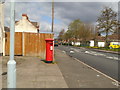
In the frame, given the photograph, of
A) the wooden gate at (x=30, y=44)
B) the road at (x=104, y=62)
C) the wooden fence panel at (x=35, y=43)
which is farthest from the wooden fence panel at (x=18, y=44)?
the road at (x=104, y=62)

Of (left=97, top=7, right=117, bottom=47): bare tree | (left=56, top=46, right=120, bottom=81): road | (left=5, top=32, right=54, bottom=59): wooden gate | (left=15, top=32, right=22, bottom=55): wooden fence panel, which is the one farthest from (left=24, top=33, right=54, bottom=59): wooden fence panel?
(left=97, top=7, right=117, bottom=47): bare tree

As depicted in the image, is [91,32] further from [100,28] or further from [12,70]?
[12,70]

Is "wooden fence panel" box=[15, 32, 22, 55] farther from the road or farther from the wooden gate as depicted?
the road

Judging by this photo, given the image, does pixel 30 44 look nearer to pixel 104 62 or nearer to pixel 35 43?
pixel 35 43

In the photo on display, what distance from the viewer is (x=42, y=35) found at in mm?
12492

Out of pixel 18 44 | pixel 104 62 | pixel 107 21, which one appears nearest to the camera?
pixel 104 62

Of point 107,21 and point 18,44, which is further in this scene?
point 107,21

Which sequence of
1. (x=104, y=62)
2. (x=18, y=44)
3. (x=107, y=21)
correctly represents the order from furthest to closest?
(x=107, y=21) < (x=18, y=44) < (x=104, y=62)

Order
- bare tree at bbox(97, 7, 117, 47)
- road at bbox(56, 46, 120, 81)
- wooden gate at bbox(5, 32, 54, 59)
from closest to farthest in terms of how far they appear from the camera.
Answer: road at bbox(56, 46, 120, 81) < wooden gate at bbox(5, 32, 54, 59) < bare tree at bbox(97, 7, 117, 47)

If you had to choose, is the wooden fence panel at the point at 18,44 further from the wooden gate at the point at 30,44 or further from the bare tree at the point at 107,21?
the bare tree at the point at 107,21

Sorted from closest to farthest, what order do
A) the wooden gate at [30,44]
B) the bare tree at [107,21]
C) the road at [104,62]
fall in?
the road at [104,62]
the wooden gate at [30,44]
the bare tree at [107,21]

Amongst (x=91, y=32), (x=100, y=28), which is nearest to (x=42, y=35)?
(x=100, y=28)

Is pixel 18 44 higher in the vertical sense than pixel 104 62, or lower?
higher

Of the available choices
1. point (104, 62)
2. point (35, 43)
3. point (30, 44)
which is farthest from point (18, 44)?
point (104, 62)
